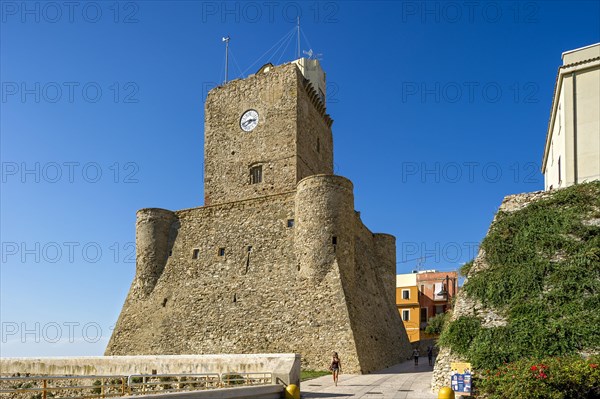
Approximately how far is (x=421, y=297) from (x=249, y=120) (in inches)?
952

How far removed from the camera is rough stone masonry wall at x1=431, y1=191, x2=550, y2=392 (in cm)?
1579

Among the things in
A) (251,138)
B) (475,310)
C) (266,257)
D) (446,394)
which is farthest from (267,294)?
(446,394)

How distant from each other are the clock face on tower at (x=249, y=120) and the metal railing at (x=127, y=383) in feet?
59.1

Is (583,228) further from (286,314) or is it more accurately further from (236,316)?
(236,316)

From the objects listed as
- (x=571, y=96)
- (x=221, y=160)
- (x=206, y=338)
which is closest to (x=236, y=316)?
(x=206, y=338)

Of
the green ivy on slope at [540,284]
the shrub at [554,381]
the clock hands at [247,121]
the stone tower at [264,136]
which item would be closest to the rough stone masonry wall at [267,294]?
the stone tower at [264,136]

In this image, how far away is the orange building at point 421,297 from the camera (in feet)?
151

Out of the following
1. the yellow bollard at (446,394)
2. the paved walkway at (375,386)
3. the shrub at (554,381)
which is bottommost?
the paved walkway at (375,386)

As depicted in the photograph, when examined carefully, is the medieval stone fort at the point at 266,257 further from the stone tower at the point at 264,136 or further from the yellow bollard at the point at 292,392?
the yellow bollard at the point at 292,392

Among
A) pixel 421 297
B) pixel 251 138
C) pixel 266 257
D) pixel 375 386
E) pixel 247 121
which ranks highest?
pixel 247 121

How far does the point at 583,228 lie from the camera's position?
1705 centimetres

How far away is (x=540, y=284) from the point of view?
53.7ft

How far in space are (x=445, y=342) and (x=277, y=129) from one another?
1988 centimetres

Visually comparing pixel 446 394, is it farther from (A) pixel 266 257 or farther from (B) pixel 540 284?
(A) pixel 266 257
